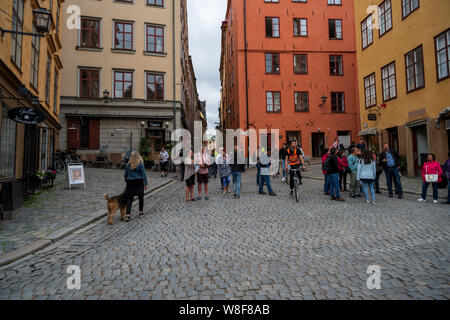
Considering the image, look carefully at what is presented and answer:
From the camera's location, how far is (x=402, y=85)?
51.5ft

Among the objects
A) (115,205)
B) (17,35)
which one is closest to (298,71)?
(17,35)

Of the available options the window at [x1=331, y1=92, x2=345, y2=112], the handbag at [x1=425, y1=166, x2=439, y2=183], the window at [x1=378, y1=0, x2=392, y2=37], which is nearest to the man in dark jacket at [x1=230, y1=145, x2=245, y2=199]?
the handbag at [x1=425, y1=166, x2=439, y2=183]

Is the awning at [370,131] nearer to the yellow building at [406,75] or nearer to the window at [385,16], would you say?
the yellow building at [406,75]

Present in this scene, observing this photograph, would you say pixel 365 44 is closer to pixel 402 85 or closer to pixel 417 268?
pixel 402 85

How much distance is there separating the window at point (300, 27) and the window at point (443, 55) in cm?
1668

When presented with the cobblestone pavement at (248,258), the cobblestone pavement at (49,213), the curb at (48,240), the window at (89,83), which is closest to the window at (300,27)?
the window at (89,83)

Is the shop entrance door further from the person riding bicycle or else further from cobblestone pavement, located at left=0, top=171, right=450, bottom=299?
the person riding bicycle

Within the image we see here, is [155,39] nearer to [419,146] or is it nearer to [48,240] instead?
[419,146]

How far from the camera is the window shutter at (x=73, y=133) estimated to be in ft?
76.8

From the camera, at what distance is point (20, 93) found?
8.36 meters

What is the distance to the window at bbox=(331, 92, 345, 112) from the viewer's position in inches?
1106

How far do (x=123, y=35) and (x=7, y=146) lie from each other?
796 inches
